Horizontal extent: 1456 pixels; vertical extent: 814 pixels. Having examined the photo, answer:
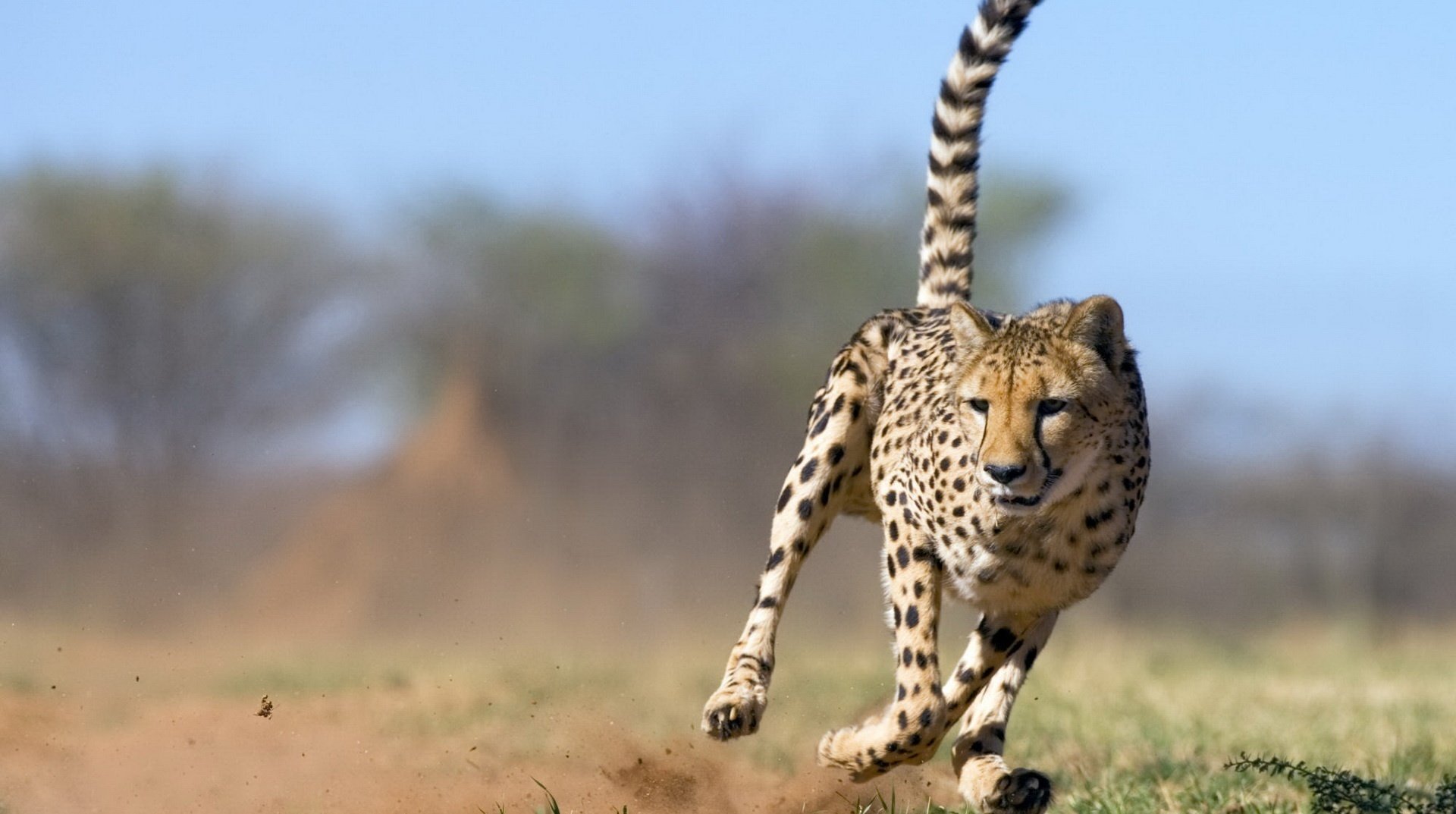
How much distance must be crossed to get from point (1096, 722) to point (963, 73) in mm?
2659

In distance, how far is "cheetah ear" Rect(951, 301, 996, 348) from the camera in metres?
4.75

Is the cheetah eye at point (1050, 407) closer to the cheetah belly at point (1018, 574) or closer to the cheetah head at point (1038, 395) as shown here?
the cheetah head at point (1038, 395)

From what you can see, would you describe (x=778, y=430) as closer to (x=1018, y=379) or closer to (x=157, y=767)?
(x=157, y=767)

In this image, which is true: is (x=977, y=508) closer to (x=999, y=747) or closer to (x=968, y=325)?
(x=968, y=325)

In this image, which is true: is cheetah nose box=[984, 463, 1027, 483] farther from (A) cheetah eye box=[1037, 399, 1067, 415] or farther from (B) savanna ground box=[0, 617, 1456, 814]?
(B) savanna ground box=[0, 617, 1456, 814]

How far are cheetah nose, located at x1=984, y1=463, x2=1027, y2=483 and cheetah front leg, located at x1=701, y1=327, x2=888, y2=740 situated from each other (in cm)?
114

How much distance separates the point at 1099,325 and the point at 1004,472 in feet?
1.87

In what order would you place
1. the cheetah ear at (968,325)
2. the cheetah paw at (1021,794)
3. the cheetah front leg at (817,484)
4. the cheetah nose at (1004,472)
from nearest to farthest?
the cheetah nose at (1004,472), the cheetah paw at (1021,794), the cheetah ear at (968,325), the cheetah front leg at (817,484)

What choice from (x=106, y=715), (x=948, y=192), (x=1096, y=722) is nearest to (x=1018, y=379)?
(x=948, y=192)

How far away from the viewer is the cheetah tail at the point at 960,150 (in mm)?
6043

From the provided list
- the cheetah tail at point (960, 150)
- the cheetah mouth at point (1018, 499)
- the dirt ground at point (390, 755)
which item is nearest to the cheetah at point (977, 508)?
the cheetah mouth at point (1018, 499)

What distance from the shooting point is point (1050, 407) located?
444 centimetres

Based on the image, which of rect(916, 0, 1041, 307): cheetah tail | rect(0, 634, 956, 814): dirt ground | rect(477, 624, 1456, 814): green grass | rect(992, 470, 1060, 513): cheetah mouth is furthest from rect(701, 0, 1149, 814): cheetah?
rect(916, 0, 1041, 307): cheetah tail

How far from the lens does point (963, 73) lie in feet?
20.2
